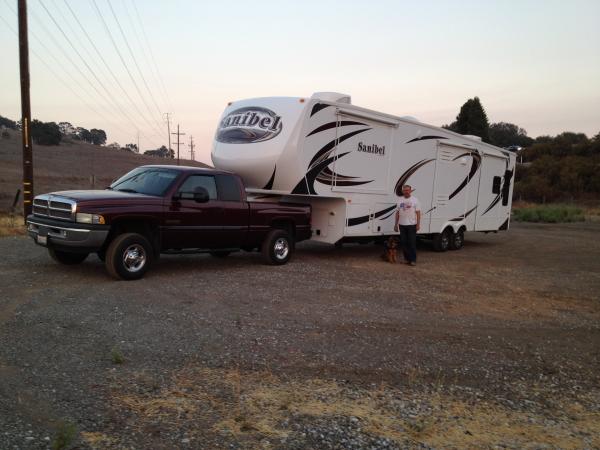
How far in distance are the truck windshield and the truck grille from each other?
1.18 meters

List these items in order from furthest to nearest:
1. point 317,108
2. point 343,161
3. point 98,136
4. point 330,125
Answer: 1. point 98,136
2. point 343,161
3. point 330,125
4. point 317,108

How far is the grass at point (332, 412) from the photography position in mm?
3564

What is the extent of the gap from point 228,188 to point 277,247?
1637mm

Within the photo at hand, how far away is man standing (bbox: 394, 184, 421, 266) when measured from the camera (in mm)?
11422

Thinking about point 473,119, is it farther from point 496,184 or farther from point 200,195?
point 200,195

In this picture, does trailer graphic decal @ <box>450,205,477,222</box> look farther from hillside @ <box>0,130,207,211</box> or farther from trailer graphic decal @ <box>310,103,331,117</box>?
hillside @ <box>0,130,207,211</box>

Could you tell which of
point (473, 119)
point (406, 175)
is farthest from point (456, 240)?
point (473, 119)

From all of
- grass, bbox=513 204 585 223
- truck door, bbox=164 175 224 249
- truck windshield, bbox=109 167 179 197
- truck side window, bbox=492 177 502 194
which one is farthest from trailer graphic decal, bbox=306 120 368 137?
grass, bbox=513 204 585 223

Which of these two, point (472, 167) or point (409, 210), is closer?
point (409, 210)

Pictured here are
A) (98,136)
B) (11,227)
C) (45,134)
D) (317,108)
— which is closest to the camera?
(317,108)

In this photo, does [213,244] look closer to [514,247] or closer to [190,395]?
[190,395]

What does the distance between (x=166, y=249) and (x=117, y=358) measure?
13.8ft

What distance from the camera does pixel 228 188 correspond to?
9695 millimetres

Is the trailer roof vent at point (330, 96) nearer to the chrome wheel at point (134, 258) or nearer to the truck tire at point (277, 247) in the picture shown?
the truck tire at point (277, 247)
